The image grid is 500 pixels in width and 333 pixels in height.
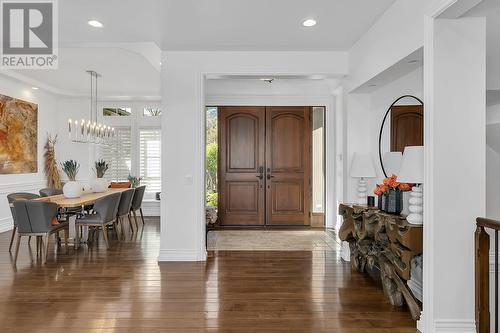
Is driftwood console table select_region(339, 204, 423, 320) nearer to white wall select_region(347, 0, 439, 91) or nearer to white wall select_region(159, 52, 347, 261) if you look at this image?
white wall select_region(347, 0, 439, 91)

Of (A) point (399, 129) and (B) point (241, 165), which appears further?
(B) point (241, 165)

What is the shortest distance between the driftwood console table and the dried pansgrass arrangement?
6594 millimetres

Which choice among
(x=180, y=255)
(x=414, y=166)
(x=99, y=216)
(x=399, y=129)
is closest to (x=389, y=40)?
(x=399, y=129)

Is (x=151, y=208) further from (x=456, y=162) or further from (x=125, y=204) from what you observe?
(x=456, y=162)

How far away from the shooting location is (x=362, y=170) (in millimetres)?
4336

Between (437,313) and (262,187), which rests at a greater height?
(262,187)

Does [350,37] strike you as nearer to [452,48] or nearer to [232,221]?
[452,48]

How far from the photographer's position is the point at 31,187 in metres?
7.37

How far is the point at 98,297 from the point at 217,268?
1.42m

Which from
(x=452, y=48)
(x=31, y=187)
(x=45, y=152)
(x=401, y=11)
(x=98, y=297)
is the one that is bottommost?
(x=98, y=297)

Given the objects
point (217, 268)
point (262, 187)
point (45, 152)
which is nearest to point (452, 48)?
point (217, 268)

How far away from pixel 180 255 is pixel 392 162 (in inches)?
117

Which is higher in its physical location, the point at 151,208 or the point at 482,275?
the point at 482,275

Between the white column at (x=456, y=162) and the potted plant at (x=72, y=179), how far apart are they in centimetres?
511
